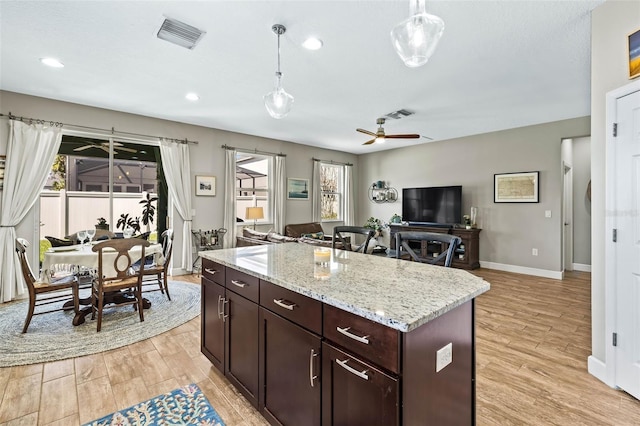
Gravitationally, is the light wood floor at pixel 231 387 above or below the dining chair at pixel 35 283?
below

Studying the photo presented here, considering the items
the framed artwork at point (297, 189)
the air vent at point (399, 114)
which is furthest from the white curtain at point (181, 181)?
the air vent at point (399, 114)

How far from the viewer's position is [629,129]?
2.01 m

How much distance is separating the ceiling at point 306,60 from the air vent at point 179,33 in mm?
72

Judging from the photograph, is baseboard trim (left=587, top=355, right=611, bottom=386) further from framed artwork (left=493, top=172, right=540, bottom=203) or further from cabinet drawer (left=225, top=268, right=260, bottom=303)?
framed artwork (left=493, top=172, right=540, bottom=203)

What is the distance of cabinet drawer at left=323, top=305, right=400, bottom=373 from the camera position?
3.47ft

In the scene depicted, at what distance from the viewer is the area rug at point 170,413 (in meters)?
1.78

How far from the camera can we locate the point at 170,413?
1860 mm

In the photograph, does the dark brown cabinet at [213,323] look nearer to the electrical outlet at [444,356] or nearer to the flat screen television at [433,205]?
the electrical outlet at [444,356]

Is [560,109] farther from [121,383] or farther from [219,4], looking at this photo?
[121,383]

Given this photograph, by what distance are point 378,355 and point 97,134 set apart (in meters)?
5.40

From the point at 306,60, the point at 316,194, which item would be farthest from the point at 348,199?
the point at 306,60

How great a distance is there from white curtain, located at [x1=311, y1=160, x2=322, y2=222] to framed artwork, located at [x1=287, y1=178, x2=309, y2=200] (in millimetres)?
188

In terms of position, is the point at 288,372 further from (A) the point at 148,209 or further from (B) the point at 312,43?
(A) the point at 148,209

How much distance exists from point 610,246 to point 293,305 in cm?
230
